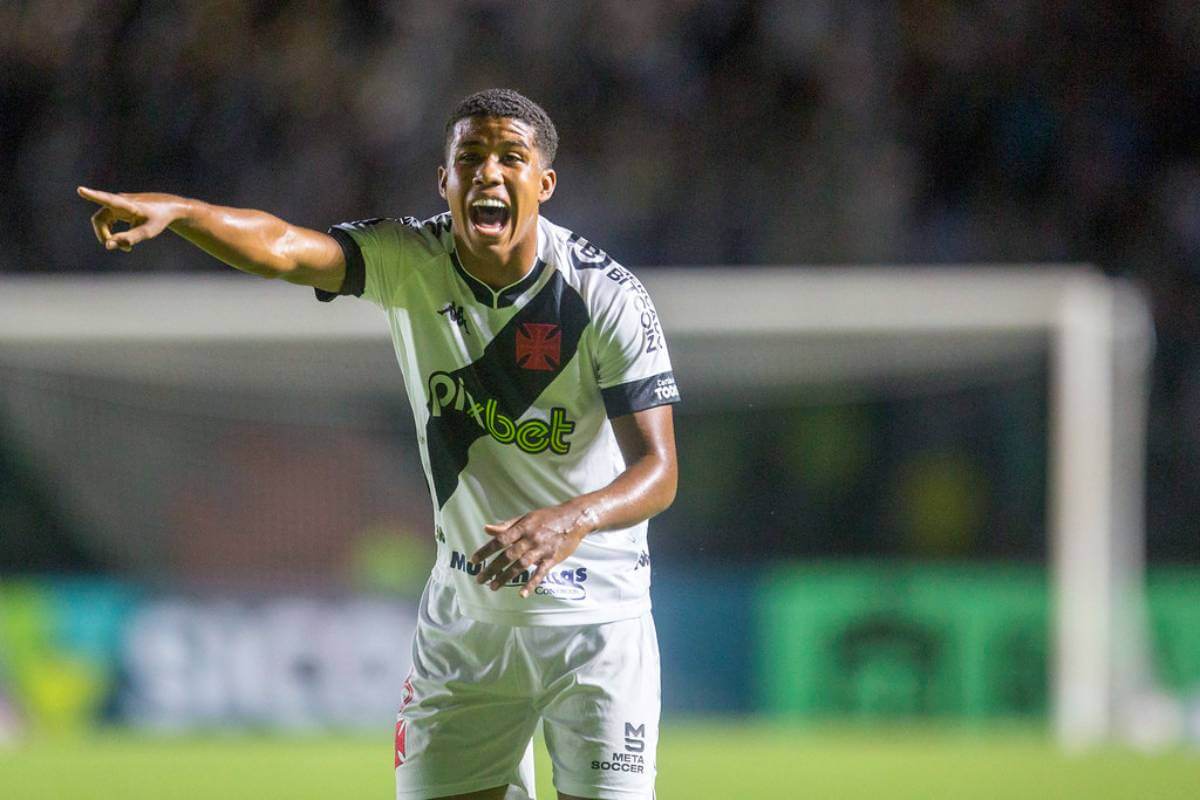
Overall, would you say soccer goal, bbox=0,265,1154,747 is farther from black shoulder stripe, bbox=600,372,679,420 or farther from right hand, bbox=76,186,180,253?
right hand, bbox=76,186,180,253

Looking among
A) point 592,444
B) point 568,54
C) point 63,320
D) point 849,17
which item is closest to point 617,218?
point 568,54

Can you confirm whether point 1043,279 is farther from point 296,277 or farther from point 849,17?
point 296,277

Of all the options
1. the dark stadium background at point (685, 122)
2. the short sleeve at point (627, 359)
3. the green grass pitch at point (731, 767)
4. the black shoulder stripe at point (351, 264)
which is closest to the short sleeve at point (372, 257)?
the black shoulder stripe at point (351, 264)

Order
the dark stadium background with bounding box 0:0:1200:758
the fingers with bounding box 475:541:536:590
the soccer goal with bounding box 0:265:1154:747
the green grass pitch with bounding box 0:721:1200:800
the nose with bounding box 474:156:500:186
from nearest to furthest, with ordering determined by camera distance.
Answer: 1. the fingers with bounding box 475:541:536:590
2. the nose with bounding box 474:156:500:186
3. the green grass pitch with bounding box 0:721:1200:800
4. the soccer goal with bounding box 0:265:1154:747
5. the dark stadium background with bounding box 0:0:1200:758

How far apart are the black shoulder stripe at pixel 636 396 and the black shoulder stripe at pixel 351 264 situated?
58 centimetres

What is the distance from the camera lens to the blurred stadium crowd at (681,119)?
11219 millimetres

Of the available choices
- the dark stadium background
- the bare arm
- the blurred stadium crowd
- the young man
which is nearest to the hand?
the bare arm

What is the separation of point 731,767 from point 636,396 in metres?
4.38

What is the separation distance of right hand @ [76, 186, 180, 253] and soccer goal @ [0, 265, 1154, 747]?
5.81m

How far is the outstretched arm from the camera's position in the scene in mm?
3164

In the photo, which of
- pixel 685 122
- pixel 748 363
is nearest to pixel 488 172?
pixel 748 363

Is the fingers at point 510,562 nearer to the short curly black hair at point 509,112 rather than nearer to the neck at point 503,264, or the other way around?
the neck at point 503,264

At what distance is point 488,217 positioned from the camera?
3533 millimetres

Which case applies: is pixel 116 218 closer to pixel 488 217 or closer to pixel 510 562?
pixel 488 217
